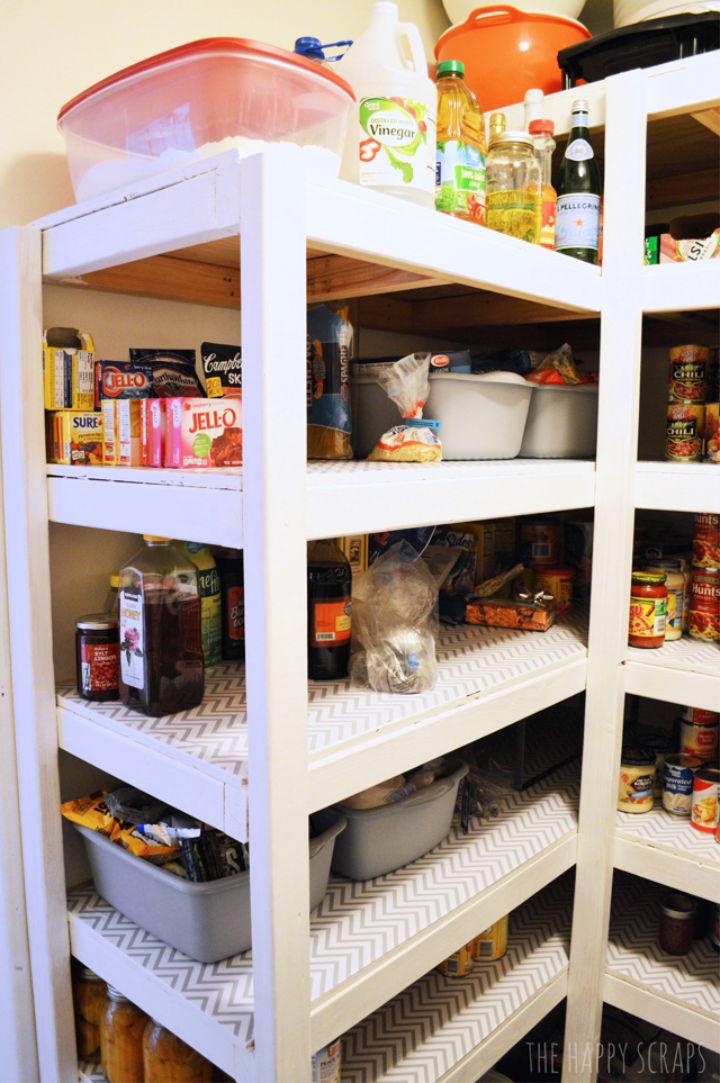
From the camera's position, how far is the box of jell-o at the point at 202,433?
34.2 inches

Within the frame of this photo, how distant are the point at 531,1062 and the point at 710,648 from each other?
0.88 meters

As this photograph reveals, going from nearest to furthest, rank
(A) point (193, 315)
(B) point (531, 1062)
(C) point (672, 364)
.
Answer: (A) point (193, 315), (C) point (672, 364), (B) point (531, 1062)

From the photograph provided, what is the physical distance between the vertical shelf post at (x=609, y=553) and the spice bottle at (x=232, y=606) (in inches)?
22.6

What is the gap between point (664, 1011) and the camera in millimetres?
1308

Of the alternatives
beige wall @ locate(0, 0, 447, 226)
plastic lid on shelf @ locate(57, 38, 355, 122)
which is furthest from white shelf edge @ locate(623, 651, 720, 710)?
beige wall @ locate(0, 0, 447, 226)

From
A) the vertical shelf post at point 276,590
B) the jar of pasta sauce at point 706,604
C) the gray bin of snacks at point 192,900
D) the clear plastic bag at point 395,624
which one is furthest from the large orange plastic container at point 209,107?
the jar of pasta sauce at point 706,604

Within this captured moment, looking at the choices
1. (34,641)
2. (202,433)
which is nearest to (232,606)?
(34,641)

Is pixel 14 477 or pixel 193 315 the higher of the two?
pixel 193 315

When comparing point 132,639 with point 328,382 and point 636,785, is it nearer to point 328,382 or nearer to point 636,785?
point 328,382

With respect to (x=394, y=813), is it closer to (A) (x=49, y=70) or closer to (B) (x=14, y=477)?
(B) (x=14, y=477)

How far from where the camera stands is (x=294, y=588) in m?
0.76

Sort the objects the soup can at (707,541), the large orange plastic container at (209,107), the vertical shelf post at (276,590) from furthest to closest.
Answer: the soup can at (707,541)
the large orange plastic container at (209,107)
the vertical shelf post at (276,590)

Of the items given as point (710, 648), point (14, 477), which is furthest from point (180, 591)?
point (710, 648)

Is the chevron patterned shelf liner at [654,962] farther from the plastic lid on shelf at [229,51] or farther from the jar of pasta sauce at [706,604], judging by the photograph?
the plastic lid on shelf at [229,51]
